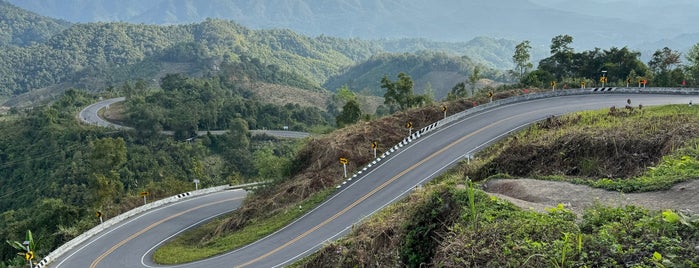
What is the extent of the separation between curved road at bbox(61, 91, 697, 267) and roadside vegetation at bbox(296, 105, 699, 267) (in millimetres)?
6675

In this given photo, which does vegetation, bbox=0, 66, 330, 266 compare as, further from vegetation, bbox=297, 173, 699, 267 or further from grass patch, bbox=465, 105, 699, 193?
vegetation, bbox=297, 173, 699, 267

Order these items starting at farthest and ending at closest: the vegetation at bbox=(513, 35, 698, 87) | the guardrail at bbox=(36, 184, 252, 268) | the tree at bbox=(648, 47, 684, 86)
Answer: the vegetation at bbox=(513, 35, 698, 87), the tree at bbox=(648, 47, 684, 86), the guardrail at bbox=(36, 184, 252, 268)

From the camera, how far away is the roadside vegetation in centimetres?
715

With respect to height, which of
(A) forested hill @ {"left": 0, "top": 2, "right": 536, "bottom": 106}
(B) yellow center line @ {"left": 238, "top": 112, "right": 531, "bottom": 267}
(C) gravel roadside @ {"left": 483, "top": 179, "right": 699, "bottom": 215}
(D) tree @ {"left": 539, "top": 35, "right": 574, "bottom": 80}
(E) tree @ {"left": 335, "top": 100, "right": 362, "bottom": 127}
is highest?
(A) forested hill @ {"left": 0, "top": 2, "right": 536, "bottom": 106}

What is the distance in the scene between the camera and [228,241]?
22.9 m

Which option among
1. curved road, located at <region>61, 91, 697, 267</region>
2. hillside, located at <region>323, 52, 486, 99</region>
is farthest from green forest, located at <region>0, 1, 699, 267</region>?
hillside, located at <region>323, 52, 486, 99</region>

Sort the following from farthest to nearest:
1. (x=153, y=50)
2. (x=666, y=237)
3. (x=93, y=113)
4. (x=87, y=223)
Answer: (x=153, y=50) → (x=93, y=113) → (x=87, y=223) → (x=666, y=237)

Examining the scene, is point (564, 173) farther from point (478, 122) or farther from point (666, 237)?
point (478, 122)

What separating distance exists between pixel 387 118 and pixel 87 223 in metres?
20.5

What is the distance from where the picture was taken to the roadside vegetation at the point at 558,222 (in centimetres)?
715

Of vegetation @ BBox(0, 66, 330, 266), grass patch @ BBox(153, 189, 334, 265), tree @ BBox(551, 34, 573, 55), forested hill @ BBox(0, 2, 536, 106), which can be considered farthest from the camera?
forested hill @ BBox(0, 2, 536, 106)

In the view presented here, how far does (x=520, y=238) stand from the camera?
818 cm

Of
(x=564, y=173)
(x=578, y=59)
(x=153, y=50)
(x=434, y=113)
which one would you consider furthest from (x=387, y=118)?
(x=153, y=50)

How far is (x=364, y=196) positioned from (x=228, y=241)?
6.96 m
